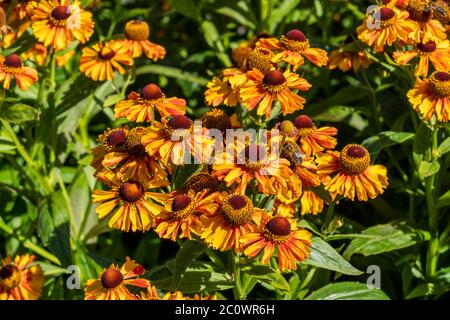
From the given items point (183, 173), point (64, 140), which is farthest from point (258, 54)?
point (64, 140)

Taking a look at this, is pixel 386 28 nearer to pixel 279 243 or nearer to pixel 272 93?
pixel 272 93

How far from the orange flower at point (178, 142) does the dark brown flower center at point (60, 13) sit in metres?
0.89

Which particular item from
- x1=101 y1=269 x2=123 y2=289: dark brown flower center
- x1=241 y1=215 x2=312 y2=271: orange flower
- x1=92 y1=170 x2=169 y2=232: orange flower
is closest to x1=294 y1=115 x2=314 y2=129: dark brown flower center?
x1=241 y1=215 x2=312 y2=271: orange flower

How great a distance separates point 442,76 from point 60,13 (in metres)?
1.41

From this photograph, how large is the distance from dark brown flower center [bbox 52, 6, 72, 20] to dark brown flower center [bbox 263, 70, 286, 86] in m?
0.96

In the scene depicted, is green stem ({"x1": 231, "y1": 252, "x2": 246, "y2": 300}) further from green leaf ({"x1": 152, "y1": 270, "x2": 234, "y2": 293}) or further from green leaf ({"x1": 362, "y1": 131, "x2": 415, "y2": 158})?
green leaf ({"x1": 362, "y1": 131, "x2": 415, "y2": 158})

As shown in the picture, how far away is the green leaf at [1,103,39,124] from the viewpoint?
100 inches

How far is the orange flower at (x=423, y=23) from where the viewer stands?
8.05ft

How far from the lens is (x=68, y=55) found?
314 centimetres

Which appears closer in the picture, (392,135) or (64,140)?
(392,135)

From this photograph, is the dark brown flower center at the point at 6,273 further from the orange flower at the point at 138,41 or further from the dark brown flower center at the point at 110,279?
the orange flower at the point at 138,41

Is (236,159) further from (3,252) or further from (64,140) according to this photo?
(3,252)

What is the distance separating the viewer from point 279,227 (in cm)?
187

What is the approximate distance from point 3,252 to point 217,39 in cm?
144
